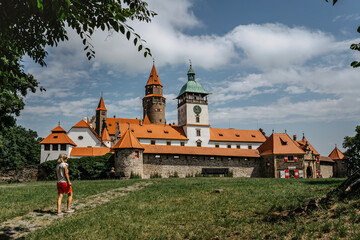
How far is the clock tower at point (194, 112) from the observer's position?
5181cm

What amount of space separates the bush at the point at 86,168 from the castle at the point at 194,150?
5.69 ft

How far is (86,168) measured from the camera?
111 ft

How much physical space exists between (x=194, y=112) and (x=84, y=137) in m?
20.0

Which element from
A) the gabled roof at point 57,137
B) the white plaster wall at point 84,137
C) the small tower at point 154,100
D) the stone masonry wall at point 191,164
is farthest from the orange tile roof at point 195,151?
the small tower at point 154,100

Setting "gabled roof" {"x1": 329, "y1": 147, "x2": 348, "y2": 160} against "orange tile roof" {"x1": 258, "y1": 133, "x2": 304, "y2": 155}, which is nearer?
"orange tile roof" {"x1": 258, "y1": 133, "x2": 304, "y2": 155}

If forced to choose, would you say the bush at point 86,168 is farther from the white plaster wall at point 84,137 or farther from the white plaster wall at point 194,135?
the white plaster wall at point 194,135

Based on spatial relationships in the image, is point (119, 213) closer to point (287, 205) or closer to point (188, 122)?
point (287, 205)

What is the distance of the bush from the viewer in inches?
1328

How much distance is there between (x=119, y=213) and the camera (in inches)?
347

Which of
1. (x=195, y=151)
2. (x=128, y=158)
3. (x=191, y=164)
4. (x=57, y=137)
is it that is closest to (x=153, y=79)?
(x=57, y=137)

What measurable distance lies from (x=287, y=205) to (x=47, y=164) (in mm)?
33424

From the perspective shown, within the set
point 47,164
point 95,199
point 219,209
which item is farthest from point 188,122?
point 219,209

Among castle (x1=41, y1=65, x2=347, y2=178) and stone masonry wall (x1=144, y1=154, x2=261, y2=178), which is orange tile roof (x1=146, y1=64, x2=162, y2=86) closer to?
castle (x1=41, y1=65, x2=347, y2=178)

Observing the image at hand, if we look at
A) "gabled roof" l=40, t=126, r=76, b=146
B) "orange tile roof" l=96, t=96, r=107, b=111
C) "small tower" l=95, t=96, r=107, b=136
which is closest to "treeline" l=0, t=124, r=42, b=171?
"gabled roof" l=40, t=126, r=76, b=146
